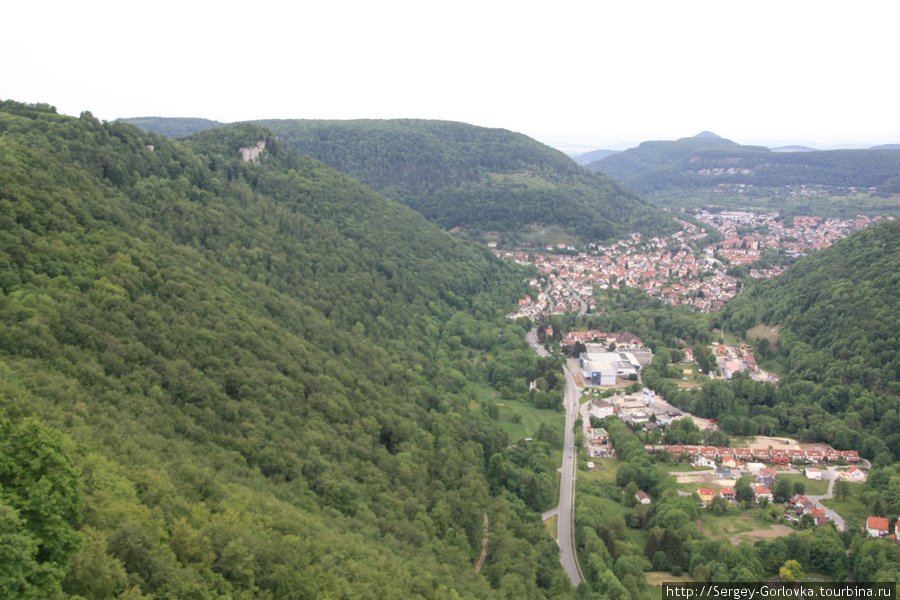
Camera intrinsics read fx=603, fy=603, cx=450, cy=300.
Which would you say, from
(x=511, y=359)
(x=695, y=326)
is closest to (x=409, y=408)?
(x=511, y=359)

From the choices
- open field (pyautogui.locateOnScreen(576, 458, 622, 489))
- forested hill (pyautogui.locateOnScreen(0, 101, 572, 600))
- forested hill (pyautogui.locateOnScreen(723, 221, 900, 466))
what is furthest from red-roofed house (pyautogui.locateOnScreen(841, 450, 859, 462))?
forested hill (pyautogui.locateOnScreen(0, 101, 572, 600))

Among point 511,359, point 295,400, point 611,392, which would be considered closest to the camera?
point 295,400

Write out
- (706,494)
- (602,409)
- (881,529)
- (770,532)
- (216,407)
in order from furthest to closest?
(602,409) → (706,494) → (770,532) → (881,529) → (216,407)

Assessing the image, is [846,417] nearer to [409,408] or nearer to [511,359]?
[511,359]

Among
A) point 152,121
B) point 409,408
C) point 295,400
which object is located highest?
point 152,121

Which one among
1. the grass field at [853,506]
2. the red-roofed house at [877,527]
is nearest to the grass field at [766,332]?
the grass field at [853,506]

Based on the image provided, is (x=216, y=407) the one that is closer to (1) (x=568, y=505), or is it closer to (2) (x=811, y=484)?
(1) (x=568, y=505)

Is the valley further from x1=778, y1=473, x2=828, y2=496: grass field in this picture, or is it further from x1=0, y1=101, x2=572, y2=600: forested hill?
x1=778, y1=473, x2=828, y2=496: grass field

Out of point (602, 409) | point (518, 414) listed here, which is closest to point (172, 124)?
point (518, 414)
